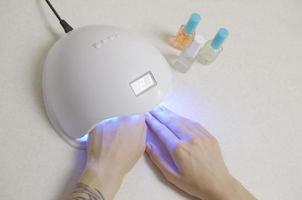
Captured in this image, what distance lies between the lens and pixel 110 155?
0.59 m

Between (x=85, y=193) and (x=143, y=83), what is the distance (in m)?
0.20

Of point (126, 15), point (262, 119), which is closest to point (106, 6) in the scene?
point (126, 15)

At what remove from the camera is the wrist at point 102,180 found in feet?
1.83

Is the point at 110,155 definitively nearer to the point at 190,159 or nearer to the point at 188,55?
the point at 190,159

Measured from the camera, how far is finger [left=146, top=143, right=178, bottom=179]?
61 cm

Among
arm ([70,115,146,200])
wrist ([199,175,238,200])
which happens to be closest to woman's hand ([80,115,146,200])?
arm ([70,115,146,200])

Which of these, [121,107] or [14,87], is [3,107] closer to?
[14,87]

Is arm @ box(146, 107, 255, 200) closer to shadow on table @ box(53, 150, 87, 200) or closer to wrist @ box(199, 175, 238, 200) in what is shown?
wrist @ box(199, 175, 238, 200)

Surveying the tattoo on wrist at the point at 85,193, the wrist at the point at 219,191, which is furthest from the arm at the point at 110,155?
the wrist at the point at 219,191

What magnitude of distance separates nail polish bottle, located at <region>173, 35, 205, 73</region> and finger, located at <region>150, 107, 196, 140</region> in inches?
4.9

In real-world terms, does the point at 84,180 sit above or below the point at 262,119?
below

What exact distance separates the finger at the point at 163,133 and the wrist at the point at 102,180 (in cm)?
10

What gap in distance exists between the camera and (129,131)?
0.61 meters

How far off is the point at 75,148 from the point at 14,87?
15cm
